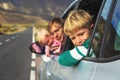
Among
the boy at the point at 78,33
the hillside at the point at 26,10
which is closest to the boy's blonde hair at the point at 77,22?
the boy at the point at 78,33

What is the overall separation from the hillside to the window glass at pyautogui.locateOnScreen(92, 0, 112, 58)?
54.7 metres

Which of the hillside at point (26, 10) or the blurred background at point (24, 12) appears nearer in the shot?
the blurred background at point (24, 12)

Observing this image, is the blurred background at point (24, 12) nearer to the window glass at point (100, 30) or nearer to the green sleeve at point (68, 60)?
the green sleeve at point (68, 60)

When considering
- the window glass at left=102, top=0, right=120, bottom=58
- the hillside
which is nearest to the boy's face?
the window glass at left=102, top=0, right=120, bottom=58

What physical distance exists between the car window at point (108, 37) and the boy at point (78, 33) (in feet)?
0.60

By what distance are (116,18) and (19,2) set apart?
195ft

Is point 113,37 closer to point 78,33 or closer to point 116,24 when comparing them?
point 116,24

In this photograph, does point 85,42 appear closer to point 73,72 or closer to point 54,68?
point 73,72

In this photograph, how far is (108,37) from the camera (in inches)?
129

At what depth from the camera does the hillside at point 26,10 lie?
195 ft

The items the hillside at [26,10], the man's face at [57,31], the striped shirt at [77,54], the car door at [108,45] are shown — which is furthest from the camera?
the hillside at [26,10]

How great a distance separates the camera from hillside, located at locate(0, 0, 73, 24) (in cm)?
5931

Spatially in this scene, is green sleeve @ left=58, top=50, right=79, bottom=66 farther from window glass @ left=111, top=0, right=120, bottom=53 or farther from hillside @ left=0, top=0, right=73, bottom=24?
hillside @ left=0, top=0, right=73, bottom=24

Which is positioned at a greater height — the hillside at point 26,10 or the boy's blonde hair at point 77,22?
the hillside at point 26,10
